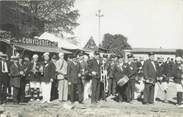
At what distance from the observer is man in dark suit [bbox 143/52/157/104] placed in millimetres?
10664

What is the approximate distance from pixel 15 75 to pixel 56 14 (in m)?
20.8

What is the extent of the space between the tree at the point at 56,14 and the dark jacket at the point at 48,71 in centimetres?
1680

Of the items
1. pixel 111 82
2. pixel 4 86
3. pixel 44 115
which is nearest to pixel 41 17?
pixel 111 82

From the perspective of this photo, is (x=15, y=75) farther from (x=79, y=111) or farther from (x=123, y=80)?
(x=123, y=80)

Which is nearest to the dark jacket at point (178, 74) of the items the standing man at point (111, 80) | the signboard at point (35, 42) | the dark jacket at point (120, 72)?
the dark jacket at point (120, 72)

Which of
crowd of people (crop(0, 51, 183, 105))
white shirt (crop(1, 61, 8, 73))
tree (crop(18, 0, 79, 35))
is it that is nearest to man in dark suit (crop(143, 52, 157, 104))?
crowd of people (crop(0, 51, 183, 105))

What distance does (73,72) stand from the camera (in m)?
10.6

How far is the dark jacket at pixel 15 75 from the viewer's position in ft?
33.7

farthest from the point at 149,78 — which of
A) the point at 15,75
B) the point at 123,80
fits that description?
the point at 15,75

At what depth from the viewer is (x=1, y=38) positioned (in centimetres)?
1622

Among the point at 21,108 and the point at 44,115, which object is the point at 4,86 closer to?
the point at 21,108

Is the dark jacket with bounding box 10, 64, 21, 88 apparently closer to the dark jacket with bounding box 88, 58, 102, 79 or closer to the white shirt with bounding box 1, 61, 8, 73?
the white shirt with bounding box 1, 61, 8, 73

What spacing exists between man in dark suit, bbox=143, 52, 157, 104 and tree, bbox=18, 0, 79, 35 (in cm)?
1754

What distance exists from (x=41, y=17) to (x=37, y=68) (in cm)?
1912
